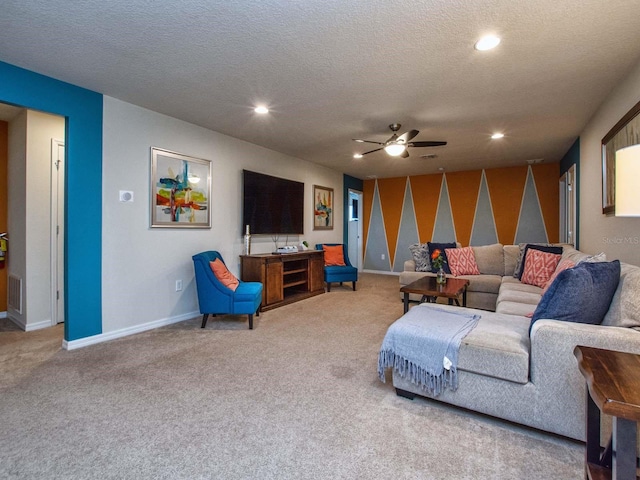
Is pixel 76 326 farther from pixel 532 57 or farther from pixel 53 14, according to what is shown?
pixel 532 57

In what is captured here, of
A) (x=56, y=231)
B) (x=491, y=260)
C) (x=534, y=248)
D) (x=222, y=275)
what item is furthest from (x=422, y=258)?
(x=56, y=231)

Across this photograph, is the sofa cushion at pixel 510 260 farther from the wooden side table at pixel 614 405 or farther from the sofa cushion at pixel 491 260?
the wooden side table at pixel 614 405

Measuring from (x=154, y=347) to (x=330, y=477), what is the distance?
2.22 metres

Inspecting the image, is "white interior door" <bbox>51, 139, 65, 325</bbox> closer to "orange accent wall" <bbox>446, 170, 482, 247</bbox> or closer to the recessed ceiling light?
the recessed ceiling light

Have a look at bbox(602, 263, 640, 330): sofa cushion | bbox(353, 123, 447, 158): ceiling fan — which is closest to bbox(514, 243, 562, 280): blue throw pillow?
bbox(353, 123, 447, 158): ceiling fan

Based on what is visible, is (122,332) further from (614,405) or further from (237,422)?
(614,405)

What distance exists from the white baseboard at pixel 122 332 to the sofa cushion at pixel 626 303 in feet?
12.8

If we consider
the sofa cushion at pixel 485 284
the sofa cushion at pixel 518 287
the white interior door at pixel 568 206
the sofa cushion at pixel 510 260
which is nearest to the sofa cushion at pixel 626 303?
the sofa cushion at pixel 518 287

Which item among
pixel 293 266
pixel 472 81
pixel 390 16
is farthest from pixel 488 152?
pixel 390 16

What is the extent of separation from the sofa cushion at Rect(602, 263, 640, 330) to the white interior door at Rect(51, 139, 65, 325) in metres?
5.00

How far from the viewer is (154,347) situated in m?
2.99

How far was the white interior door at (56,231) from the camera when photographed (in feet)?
12.2

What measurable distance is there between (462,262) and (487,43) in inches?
133

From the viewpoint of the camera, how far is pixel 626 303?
169 centimetres
